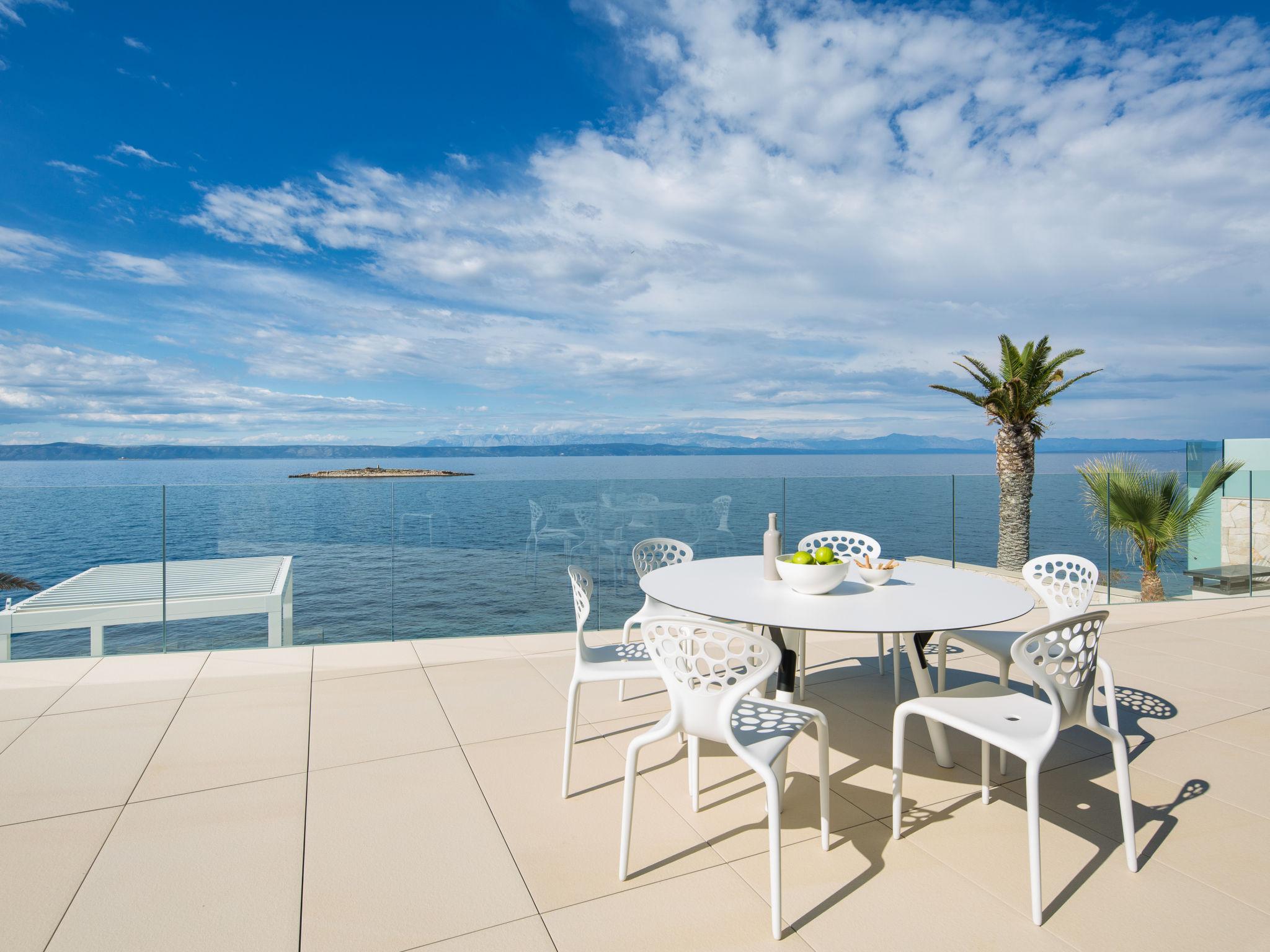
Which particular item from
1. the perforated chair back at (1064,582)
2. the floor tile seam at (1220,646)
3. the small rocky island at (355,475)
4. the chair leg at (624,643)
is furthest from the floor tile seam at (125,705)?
the floor tile seam at (1220,646)

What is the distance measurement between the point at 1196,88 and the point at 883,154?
3.31m

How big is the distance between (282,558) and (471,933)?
3742mm

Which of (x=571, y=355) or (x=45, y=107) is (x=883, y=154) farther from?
(x=571, y=355)

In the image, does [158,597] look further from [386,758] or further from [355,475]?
[386,758]

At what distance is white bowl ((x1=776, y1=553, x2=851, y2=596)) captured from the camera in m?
2.32

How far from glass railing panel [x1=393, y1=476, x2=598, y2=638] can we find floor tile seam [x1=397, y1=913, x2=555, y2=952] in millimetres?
3140

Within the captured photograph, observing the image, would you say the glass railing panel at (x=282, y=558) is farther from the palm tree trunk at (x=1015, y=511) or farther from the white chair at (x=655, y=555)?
the palm tree trunk at (x=1015, y=511)

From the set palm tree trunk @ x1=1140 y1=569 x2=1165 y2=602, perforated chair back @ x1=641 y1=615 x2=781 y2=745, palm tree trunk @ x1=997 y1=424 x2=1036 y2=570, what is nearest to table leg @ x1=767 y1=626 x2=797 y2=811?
perforated chair back @ x1=641 y1=615 x2=781 y2=745

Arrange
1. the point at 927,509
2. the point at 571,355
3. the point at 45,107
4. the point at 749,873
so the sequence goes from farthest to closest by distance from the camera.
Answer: the point at 571,355, the point at 45,107, the point at 927,509, the point at 749,873

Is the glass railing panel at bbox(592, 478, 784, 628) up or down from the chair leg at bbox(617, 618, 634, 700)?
up

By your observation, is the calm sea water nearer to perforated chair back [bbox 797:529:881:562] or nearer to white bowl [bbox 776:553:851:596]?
perforated chair back [bbox 797:529:881:562]

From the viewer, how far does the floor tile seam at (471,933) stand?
4.68ft

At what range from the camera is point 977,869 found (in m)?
1.72

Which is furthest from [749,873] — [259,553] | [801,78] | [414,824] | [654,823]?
[801,78]
